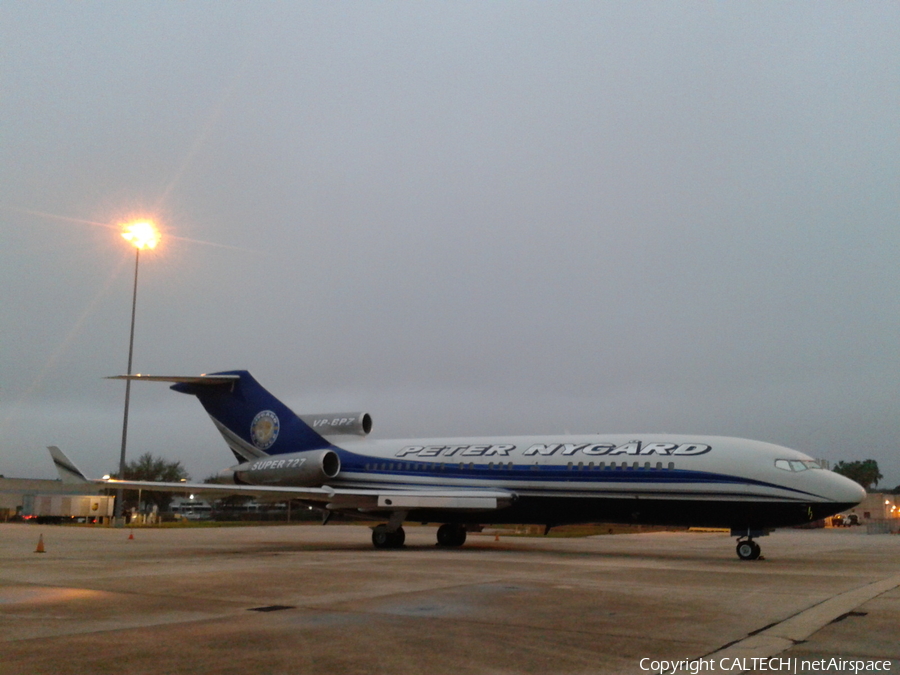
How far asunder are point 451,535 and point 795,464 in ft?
36.2

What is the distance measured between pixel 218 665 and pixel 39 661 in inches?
63.4

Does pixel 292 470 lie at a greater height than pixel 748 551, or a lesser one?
greater

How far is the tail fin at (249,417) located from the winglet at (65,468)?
6731mm

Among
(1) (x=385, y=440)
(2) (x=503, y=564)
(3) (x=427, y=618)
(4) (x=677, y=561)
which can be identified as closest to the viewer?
(3) (x=427, y=618)

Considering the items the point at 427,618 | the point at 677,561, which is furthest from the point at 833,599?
the point at 677,561

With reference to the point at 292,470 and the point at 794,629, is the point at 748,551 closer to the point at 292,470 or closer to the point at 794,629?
the point at 794,629

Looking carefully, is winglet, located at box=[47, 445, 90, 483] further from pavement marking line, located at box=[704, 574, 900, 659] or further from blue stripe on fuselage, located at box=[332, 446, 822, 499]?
pavement marking line, located at box=[704, 574, 900, 659]

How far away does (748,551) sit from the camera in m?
19.0

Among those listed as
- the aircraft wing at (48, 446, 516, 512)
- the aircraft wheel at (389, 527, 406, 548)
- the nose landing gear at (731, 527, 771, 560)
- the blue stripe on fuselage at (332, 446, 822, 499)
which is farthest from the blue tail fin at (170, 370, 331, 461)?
the nose landing gear at (731, 527, 771, 560)

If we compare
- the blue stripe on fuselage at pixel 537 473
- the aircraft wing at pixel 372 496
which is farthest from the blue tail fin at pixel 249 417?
the aircraft wing at pixel 372 496

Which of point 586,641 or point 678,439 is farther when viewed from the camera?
point 678,439

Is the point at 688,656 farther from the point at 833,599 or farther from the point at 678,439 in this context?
the point at 678,439

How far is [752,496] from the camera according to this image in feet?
61.5
